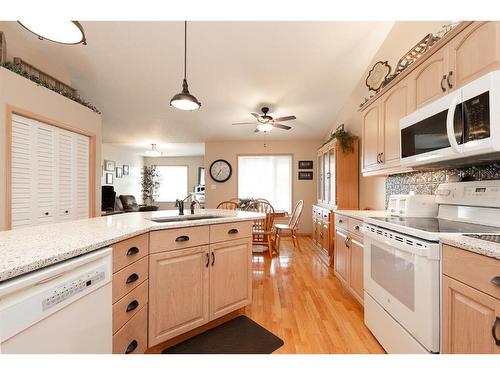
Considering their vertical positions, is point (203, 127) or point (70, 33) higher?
point (203, 127)

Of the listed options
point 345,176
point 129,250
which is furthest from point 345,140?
point 129,250

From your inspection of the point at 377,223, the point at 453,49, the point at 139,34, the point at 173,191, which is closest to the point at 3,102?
the point at 139,34

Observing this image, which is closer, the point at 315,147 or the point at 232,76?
the point at 232,76

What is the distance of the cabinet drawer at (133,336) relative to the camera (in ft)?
3.47

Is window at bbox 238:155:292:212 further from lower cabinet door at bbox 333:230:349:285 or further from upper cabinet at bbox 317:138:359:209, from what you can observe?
lower cabinet door at bbox 333:230:349:285

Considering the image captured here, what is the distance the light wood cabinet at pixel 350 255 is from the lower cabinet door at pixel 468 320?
905 mm

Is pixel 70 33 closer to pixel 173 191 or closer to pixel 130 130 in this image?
pixel 130 130

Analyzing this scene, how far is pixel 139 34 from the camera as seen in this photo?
2465 millimetres

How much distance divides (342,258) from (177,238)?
1.82 m

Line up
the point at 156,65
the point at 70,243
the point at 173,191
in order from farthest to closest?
the point at 173,191, the point at 156,65, the point at 70,243

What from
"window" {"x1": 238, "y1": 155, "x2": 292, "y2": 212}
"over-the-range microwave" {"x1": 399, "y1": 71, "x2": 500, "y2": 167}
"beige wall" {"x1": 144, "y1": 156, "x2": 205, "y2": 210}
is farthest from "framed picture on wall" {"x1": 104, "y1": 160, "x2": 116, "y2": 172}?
"over-the-range microwave" {"x1": 399, "y1": 71, "x2": 500, "y2": 167}

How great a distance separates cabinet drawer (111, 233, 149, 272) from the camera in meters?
1.04

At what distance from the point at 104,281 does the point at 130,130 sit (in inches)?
188

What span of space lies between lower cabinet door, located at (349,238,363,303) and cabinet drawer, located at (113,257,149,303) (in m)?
1.75
